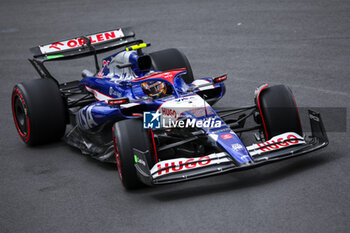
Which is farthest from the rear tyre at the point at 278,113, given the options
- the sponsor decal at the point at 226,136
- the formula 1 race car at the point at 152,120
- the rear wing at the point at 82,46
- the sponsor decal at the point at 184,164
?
the rear wing at the point at 82,46

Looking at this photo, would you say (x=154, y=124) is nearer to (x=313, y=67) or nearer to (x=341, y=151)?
(x=341, y=151)

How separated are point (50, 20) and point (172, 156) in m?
12.3

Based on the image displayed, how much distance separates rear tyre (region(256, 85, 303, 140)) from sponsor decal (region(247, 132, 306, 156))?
0.89 feet

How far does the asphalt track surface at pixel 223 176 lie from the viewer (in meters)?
5.89

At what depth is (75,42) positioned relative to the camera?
30.6ft

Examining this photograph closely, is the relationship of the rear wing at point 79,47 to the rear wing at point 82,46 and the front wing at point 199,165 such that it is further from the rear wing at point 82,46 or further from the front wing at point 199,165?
the front wing at point 199,165

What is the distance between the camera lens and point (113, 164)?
307 inches

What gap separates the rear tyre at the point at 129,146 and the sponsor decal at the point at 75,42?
2.97 metres

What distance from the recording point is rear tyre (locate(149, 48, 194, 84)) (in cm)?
947

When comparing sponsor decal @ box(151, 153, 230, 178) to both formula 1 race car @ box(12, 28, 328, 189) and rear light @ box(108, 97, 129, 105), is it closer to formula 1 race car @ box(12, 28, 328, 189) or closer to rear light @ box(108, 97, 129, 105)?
formula 1 race car @ box(12, 28, 328, 189)

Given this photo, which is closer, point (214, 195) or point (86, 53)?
point (214, 195)

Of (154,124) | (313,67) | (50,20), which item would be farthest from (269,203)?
(50,20)

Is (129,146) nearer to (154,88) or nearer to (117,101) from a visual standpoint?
(117,101)

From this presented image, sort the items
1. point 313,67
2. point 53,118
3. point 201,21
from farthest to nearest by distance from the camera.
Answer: point 201,21, point 313,67, point 53,118
